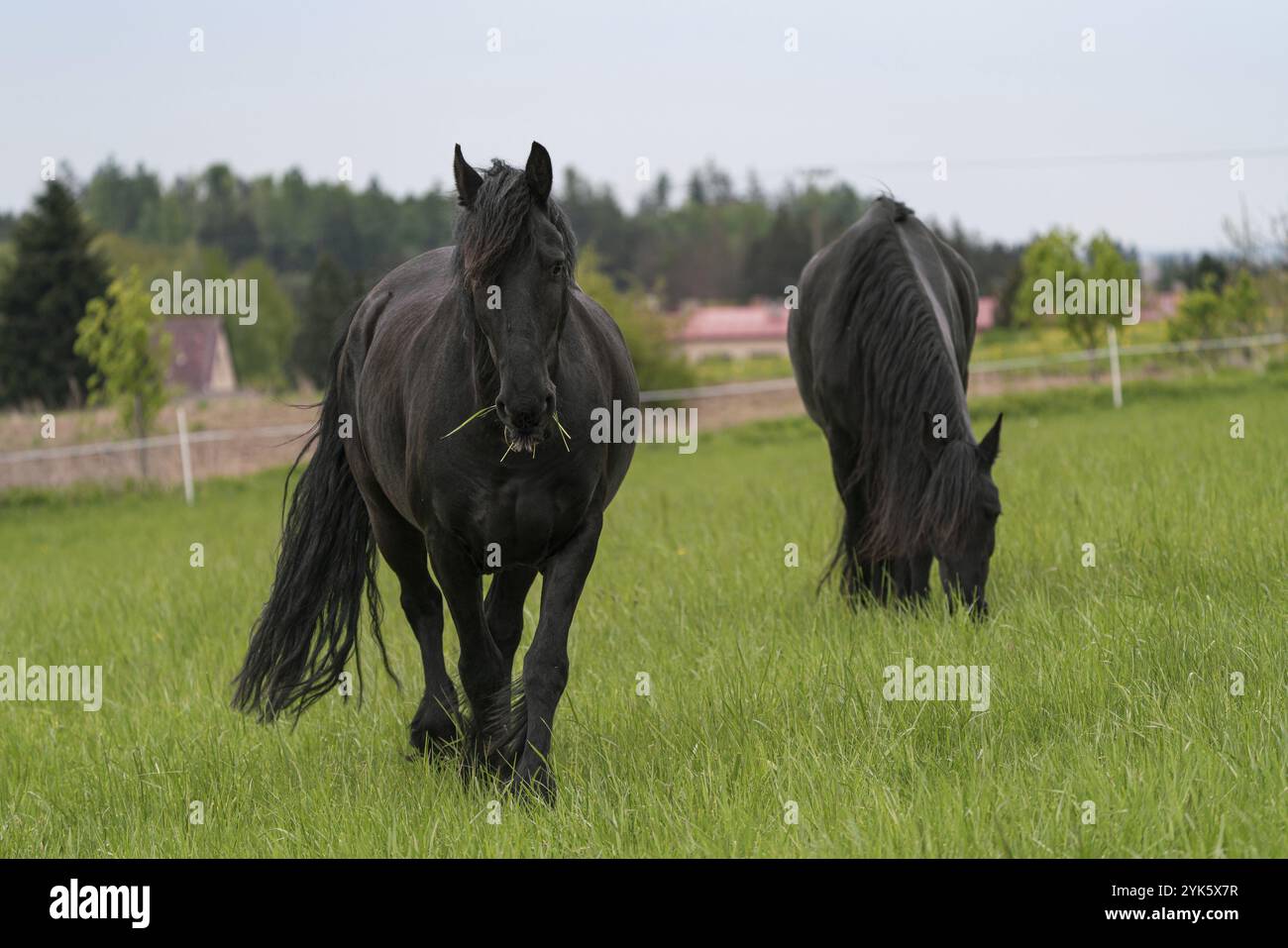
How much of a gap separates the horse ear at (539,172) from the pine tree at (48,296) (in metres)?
42.6

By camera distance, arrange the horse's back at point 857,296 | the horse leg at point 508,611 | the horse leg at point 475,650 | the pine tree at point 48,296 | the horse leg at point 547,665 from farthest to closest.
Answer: the pine tree at point 48,296 → the horse's back at point 857,296 → the horse leg at point 508,611 → the horse leg at point 475,650 → the horse leg at point 547,665

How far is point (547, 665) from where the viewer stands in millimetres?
4594

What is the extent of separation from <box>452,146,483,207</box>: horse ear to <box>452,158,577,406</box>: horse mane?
0.03m

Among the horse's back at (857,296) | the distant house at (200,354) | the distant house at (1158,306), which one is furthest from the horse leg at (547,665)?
the distant house at (200,354)

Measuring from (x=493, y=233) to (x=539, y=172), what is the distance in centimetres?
31

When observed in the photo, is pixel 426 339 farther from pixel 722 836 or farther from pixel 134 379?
pixel 134 379

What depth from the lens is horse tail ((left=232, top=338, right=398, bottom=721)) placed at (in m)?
6.19

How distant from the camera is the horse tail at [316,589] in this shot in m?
6.19

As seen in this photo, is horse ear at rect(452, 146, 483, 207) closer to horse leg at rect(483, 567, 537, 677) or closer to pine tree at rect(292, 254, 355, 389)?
horse leg at rect(483, 567, 537, 677)

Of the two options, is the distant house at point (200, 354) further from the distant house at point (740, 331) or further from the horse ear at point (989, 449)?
the horse ear at point (989, 449)

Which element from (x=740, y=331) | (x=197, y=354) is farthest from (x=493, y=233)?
(x=740, y=331)

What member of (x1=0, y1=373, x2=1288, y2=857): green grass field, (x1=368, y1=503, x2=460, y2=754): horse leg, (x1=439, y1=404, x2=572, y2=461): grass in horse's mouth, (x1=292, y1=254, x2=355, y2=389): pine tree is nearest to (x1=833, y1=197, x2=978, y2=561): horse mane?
(x1=0, y1=373, x2=1288, y2=857): green grass field
